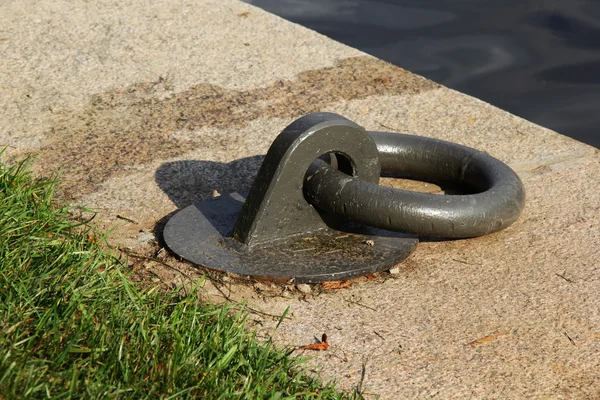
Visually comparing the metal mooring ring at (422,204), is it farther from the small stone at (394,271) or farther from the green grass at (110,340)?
A: the green grass at (110,340)

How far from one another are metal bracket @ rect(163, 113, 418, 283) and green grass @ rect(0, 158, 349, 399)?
1.25 ft

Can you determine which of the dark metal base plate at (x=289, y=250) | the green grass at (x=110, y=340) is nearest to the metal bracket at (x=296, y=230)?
the dark metal base plate at (x=289, y=250)

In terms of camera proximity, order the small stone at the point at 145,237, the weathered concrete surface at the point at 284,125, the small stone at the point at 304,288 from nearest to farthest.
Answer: the weathered concrete surface at the point at 284,125, the small stone at the point at 304,288, the small stone at the point at 145,237

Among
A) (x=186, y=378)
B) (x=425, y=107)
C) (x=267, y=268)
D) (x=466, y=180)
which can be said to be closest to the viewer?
(x=186, y=378)

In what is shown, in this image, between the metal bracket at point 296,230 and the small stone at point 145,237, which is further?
the small stone at point 145,237

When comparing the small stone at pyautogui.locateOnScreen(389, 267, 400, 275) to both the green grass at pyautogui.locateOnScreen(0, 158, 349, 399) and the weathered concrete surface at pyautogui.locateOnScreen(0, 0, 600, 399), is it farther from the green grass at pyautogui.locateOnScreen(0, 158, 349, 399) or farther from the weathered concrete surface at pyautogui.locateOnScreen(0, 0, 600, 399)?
the green grass at pyautogui.locateOnScreen(0, 158, 349, 399)

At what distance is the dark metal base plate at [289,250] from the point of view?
3.43m

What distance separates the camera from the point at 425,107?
203 inches

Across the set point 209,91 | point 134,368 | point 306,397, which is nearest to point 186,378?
point 134,368

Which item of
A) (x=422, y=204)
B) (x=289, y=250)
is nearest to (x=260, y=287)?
(x=289, y=250)

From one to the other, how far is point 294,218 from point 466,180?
94 cm

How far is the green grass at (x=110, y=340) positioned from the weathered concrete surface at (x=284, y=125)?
227 mm

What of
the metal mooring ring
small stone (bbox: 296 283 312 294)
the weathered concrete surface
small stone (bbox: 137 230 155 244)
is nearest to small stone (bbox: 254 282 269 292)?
the weathered concrete surface

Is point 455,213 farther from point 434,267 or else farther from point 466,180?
point 466,180
